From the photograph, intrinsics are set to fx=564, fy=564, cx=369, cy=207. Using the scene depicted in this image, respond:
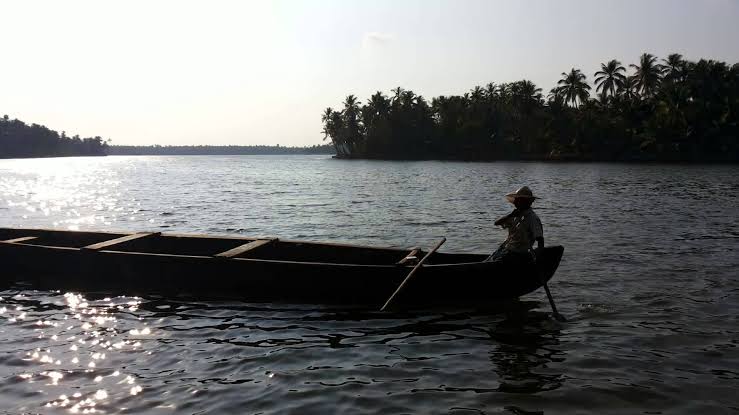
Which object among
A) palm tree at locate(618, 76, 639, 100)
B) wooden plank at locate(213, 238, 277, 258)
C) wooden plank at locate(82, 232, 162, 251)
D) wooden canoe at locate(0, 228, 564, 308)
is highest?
palm tree at locate(618, 76, 639, 100)

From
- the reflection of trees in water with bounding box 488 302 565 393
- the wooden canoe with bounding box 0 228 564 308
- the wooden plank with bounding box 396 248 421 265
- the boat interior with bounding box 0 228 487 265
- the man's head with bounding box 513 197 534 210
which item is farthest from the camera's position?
the boat interior with bounding box 0 228 487 265

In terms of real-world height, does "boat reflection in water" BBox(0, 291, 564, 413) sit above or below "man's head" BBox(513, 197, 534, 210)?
below

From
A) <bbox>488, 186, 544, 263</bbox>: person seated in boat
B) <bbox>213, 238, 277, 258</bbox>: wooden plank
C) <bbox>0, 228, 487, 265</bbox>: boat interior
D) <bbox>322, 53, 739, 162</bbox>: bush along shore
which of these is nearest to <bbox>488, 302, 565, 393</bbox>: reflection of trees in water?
<bbox>488, 186, 544, 263</bbox>: person seated in boat

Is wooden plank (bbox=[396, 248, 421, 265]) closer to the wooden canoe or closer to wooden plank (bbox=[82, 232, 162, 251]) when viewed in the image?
the wooden canoe

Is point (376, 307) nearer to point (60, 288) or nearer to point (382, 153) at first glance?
point (60, 288)

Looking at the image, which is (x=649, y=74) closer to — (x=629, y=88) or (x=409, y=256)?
(x=629, y=88)

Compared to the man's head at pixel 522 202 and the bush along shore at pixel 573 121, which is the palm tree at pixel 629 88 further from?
the man's head at pixel 522 202

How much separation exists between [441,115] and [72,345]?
389 ft

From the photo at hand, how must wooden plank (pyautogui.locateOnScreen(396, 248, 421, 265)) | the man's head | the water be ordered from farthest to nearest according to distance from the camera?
wooden plank (pyautogui.locateOnScreen(396, 248, 421, 265))
the man's head
the water

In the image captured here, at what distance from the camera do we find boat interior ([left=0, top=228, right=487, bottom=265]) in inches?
481

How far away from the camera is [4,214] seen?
3095 cm

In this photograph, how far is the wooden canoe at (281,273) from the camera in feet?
34.4

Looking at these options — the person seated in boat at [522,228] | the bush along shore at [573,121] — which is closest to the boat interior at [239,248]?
the person seated in boat at [522,228]

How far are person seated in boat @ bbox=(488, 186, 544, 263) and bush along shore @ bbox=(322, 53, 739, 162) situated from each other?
81.5 meters
